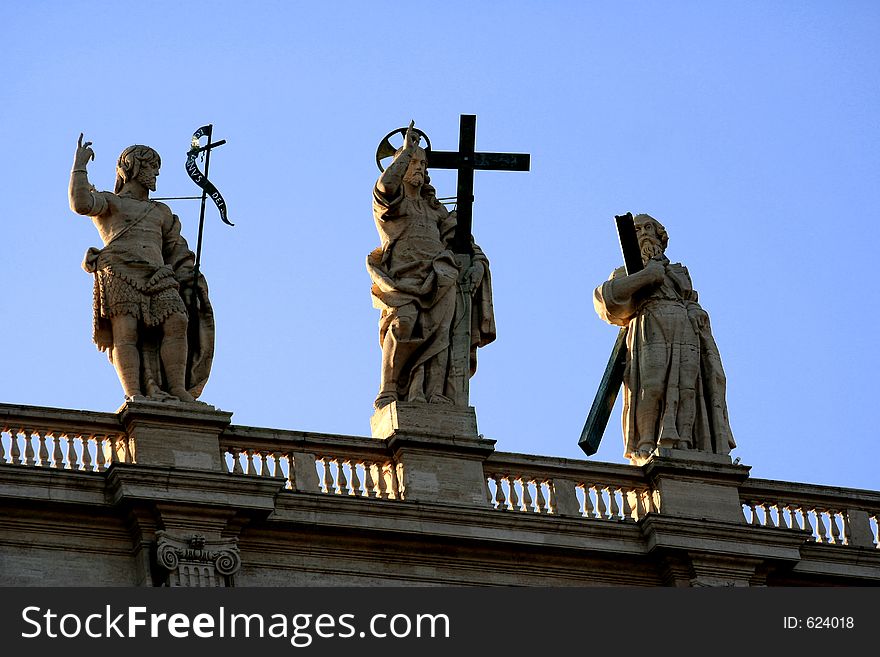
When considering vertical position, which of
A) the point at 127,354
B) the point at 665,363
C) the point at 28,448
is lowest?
the point at 28,448

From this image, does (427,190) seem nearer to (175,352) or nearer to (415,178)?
(415,178)

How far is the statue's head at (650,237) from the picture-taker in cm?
3991

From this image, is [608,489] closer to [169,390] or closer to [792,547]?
[792,547]

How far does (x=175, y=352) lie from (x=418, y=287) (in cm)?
278

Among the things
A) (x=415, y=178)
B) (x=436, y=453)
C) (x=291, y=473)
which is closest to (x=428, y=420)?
(x=436, y=453)

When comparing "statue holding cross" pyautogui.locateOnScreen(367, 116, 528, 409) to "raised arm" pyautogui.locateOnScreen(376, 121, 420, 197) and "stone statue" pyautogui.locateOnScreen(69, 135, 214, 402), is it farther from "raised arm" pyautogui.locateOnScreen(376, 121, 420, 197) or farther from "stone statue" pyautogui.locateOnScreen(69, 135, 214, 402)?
"stone statue" pyautogui.locateOnScreen(69, 135, 214, 402)

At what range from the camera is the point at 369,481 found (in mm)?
37125

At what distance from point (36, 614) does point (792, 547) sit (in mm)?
8875

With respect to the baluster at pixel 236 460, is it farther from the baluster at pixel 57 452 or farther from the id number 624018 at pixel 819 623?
the id number 624018 at pixel 819 623

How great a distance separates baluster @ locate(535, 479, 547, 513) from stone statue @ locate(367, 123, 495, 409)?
1120 millimetres

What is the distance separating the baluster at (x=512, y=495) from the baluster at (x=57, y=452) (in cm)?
452

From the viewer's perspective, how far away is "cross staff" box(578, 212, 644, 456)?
129 feet

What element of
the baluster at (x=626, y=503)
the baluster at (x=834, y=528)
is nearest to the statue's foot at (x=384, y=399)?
the baluster at (x=626, y=503)

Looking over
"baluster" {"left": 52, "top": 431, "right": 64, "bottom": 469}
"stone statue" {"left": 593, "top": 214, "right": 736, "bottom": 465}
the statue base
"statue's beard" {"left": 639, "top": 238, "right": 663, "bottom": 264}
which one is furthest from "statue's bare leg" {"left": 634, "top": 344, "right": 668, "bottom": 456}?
"baluster" {"left": 52, "top": 431, "right": 64, "bottom": 469}
